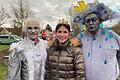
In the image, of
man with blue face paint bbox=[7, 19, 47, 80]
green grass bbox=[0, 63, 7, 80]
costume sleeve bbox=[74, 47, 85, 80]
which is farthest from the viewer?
green grass bbox=[0, 63, 7, 80]

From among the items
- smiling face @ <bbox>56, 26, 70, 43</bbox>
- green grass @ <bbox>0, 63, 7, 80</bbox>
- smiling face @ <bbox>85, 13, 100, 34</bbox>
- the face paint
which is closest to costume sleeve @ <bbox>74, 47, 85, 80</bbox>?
smiling face @ <bbox>56, 26, 70, 43</bbox>

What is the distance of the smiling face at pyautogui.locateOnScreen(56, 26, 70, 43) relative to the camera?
4086mm

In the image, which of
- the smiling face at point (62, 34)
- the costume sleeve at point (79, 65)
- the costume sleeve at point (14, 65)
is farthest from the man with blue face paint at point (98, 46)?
the costume sleeve at point (14, 65)

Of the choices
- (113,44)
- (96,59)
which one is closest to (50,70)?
(96,59)

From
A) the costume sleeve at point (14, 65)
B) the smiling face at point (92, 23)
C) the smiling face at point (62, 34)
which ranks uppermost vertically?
the smiling face at point (92, 23)

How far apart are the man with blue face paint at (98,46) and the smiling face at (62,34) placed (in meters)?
0.31

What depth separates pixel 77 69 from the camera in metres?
4.05

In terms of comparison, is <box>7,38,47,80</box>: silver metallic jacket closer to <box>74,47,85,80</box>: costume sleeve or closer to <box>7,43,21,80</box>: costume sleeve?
<box>7,43,21,80</box>: costume sleeve

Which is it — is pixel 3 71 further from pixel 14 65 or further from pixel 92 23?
pixel 92 23

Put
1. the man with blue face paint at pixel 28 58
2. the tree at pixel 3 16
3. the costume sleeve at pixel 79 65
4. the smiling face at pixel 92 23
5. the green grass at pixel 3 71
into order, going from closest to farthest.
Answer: the costume sleeve at pixel 79 65
the smiling face at pixel 92 23
the man with blue face paint at pixel 28 58
the green grass at pixel 3 71
the tree at pixel 3 16

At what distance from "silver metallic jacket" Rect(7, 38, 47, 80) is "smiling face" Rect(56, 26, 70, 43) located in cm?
38

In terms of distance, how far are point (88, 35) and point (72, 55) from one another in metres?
0.44

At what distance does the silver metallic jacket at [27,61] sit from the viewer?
434 centimetres

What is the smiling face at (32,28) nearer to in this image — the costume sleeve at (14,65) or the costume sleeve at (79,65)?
the costume sleeve at (14,65)
